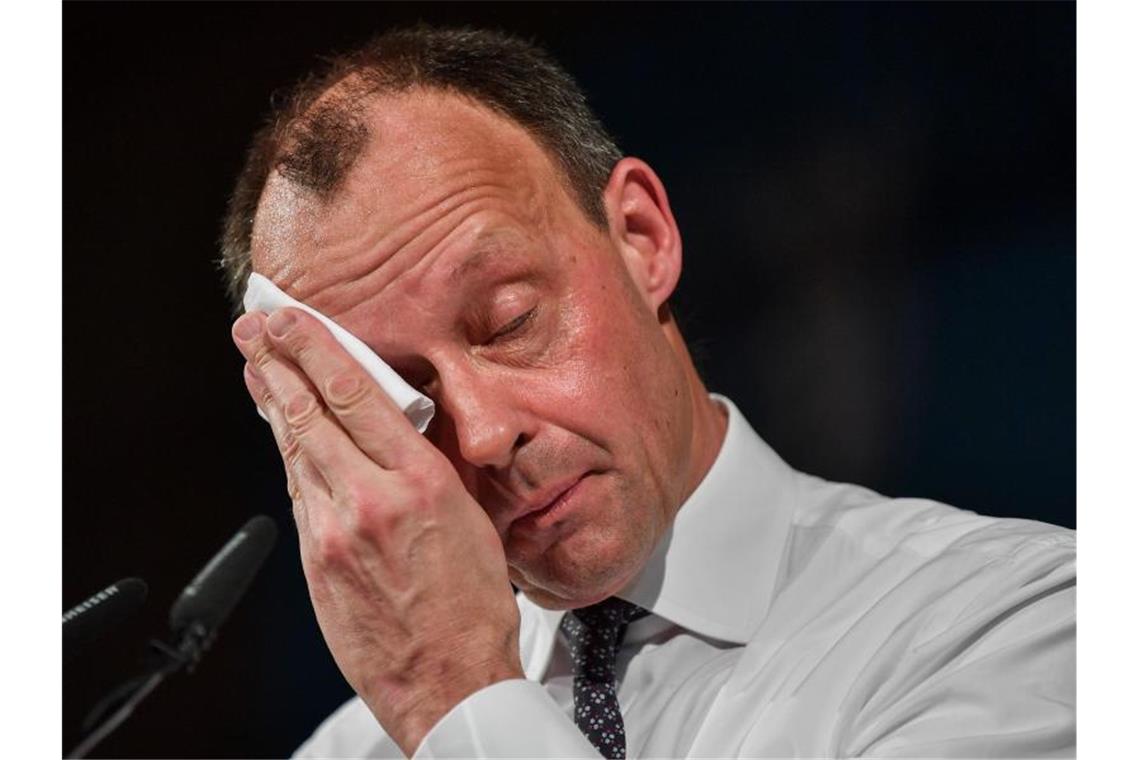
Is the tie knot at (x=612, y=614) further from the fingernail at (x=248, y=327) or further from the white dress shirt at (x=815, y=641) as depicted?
the fingernail at (x=248, y=327)

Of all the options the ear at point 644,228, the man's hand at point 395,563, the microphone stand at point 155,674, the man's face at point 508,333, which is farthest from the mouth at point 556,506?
the microphone stand at point 155,674

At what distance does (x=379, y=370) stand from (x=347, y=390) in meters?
0.03

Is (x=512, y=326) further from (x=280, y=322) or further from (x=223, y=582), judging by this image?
(x=223, y=582)

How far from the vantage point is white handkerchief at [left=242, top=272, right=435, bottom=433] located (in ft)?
3.37

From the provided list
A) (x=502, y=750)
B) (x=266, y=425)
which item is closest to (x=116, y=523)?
(x=266, y=425)

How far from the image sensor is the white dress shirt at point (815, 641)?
91 cm

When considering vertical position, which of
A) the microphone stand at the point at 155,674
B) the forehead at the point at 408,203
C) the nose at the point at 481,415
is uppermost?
the forehead at the point at 408,203

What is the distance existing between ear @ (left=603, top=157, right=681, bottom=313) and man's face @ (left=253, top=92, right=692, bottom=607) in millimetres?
76

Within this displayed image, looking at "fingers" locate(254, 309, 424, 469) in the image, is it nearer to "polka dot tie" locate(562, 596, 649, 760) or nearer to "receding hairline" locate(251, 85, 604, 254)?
"receding hairline" locate(251, 85, 604, 254)

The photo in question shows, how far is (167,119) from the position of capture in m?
1.48

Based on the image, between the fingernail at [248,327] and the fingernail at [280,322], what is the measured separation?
→ 0.09 ft

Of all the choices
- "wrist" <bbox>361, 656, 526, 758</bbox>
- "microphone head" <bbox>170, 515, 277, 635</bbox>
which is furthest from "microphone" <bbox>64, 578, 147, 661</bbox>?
"wrist" <bbox>361, 656, 526, 758</bbox>
